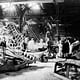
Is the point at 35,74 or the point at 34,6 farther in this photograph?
the point at 34,6

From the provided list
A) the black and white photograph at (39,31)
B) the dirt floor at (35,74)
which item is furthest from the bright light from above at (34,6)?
the dirt floor at (35,74)

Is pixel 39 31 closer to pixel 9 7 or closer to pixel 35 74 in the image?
pixel 9 7

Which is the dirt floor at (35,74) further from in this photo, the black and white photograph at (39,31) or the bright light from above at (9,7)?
the bright light from above at (9,7)

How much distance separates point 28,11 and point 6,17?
2.85 ft

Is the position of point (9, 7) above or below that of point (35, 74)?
above

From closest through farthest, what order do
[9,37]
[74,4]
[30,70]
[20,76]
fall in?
[20,76] → [30,70] → [74,4] → [9,37]

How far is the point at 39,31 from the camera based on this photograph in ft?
20.8

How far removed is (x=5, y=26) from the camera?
21.1ft

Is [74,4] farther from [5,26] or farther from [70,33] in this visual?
[5,26]

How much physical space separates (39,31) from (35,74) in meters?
1.89

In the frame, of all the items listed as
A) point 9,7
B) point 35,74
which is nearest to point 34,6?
point 9,7

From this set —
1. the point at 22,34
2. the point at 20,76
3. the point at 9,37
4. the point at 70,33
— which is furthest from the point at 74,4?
the point at 20,76

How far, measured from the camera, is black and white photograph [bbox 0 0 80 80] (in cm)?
597

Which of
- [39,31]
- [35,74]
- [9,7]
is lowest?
[35,74]
